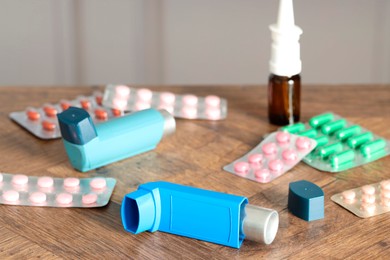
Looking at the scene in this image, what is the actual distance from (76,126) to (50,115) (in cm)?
18

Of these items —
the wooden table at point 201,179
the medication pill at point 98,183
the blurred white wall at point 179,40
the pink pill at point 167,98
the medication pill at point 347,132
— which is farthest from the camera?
the blurred white wall at point 179,40

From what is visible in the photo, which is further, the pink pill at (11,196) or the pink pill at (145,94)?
the pink pill at (145,94)

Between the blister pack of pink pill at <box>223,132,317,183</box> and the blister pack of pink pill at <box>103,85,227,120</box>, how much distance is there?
125mm

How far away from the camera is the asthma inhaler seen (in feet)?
3.08

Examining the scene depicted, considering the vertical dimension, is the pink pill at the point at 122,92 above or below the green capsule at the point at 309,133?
above

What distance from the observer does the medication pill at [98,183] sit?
0.83 meters

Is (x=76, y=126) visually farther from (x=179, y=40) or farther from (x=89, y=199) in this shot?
(x=179, y=40)

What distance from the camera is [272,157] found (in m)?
0.89

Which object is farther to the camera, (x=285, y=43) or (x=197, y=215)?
(x=285, y=43)

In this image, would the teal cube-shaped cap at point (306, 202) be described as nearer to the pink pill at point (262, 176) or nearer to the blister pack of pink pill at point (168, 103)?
the pink pill at point (262, 176)

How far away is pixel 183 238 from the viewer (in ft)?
2.44

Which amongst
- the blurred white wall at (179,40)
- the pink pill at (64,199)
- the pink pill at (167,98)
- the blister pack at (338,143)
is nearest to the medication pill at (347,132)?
the blister pack at (338,143)

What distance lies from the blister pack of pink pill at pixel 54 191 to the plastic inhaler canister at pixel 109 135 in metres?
0.04

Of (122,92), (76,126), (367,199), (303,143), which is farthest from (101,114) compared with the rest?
(367,199)
